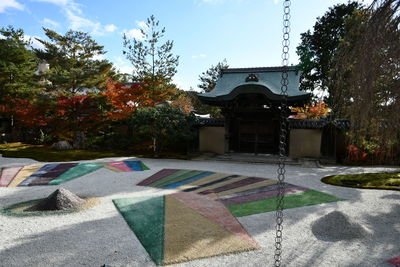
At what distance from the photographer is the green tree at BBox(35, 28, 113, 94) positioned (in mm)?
16016

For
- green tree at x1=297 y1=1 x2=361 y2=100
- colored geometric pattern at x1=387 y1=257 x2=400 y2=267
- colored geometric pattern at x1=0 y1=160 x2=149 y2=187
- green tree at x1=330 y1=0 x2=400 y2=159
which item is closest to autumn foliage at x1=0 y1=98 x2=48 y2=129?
colored geometric pattern at x1=0 y1=160 x2=149 y2=187

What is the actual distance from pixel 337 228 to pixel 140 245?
4151mm

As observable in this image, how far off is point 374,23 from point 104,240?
6.99 meters

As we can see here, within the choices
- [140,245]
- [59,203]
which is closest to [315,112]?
[140,245]

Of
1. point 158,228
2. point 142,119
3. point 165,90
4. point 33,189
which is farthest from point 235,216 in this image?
point 165,90

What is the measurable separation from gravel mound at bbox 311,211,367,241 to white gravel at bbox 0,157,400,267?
124 mm

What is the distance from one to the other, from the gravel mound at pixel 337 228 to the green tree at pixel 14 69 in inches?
819

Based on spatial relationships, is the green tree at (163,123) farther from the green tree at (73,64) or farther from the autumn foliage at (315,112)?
the autumn foliage at (315,112)

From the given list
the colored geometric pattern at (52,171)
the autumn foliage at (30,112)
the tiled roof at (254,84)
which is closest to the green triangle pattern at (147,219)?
the colored geometric pattern at (52,171)

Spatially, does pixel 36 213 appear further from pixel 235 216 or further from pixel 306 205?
pixel 306 205

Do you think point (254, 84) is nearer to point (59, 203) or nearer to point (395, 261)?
point (395, 261)

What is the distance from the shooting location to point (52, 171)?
10.9m

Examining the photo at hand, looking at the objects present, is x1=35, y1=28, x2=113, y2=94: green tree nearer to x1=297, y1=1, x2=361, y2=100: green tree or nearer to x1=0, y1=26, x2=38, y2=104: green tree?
x1=0, y1=26, x2=38, y2=104: green tree

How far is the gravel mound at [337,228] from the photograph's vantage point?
15.8ft
